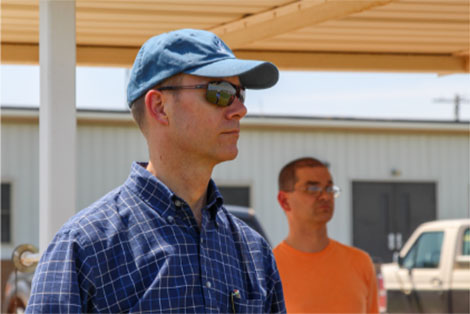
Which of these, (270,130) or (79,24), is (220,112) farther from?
(270,130)

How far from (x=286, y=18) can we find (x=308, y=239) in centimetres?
122

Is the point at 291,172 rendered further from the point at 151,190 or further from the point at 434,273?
the point at 434,273

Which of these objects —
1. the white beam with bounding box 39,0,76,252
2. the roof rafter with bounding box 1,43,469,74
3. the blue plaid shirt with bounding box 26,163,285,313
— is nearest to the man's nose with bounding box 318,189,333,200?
the roof rafter with bounding box 1,43,469,74

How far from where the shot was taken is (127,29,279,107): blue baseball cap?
2.20 meters

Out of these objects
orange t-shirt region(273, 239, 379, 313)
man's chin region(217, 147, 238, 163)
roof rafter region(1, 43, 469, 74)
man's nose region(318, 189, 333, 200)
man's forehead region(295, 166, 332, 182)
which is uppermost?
roof rafter region(1, 43, 469, 74)

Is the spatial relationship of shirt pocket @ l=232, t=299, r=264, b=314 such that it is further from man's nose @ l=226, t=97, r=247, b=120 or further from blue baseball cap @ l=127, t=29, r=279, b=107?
blue baseball cap @ l=127, t=29, r=279, b=107

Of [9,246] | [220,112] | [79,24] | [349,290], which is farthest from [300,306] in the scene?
[9,246]

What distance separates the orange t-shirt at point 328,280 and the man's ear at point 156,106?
2472mm

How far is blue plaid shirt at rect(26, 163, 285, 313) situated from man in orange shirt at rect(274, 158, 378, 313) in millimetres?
2275

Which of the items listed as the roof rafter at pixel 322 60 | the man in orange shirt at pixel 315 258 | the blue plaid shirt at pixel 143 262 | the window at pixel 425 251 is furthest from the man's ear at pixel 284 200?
the window at pixel 425 251

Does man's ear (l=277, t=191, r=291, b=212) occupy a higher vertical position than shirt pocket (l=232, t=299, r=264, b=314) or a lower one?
higher

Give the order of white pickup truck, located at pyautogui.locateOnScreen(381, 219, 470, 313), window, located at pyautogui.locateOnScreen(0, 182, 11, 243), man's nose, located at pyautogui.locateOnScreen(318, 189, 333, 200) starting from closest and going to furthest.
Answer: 1. man's nose, located at pyautogui.locateOnScreen(318, 189, 333, 200)
2. white pickup truck, located at pyautogui.locateOnScreen(381, 219, 470, 313)
3. window, located at pyautogui.locateOnScreen(0, 182, 11, 243)

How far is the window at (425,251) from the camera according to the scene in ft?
41.1

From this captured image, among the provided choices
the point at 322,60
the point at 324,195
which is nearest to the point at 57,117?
the point at 324,195
